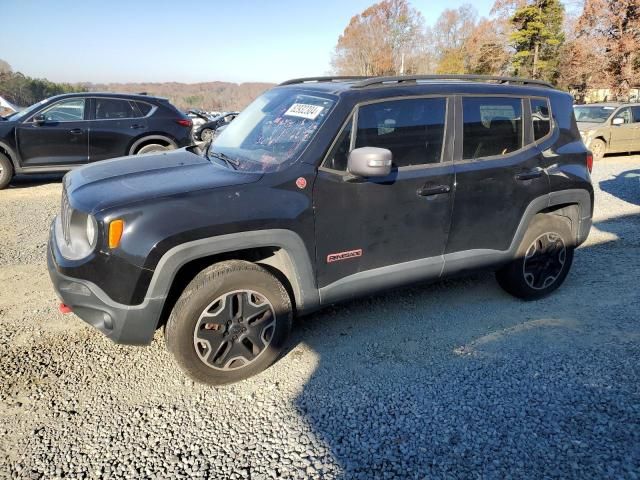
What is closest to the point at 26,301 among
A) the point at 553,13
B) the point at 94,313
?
the point at 94,313

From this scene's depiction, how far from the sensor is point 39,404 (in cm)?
263

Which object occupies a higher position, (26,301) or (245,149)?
(245,149)

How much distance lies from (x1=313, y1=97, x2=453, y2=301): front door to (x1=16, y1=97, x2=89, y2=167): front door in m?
7.15

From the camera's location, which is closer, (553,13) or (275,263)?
(275,263)

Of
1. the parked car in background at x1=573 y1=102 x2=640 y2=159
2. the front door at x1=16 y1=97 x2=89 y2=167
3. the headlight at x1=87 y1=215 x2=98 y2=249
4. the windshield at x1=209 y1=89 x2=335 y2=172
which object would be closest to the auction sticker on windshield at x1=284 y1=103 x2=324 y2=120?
the windshield at x1=209 y1=89 x2=335 y2=172

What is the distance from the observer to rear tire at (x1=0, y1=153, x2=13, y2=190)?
25.9 ft

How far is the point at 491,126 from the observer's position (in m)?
3.49

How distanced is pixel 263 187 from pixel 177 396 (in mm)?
1403

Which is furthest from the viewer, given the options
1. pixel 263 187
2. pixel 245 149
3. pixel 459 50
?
pixel 459 50

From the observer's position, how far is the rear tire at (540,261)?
3803mm

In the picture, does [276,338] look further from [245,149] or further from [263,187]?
[245,149]

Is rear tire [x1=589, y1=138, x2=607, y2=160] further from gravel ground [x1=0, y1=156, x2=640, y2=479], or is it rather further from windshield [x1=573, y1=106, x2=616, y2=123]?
gravel ground [x1=0, y1=156, x2=640, y2=479]

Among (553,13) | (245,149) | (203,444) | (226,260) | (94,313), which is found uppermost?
(553,13)

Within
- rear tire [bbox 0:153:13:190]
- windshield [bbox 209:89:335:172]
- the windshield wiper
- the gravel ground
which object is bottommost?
the gravel ground
